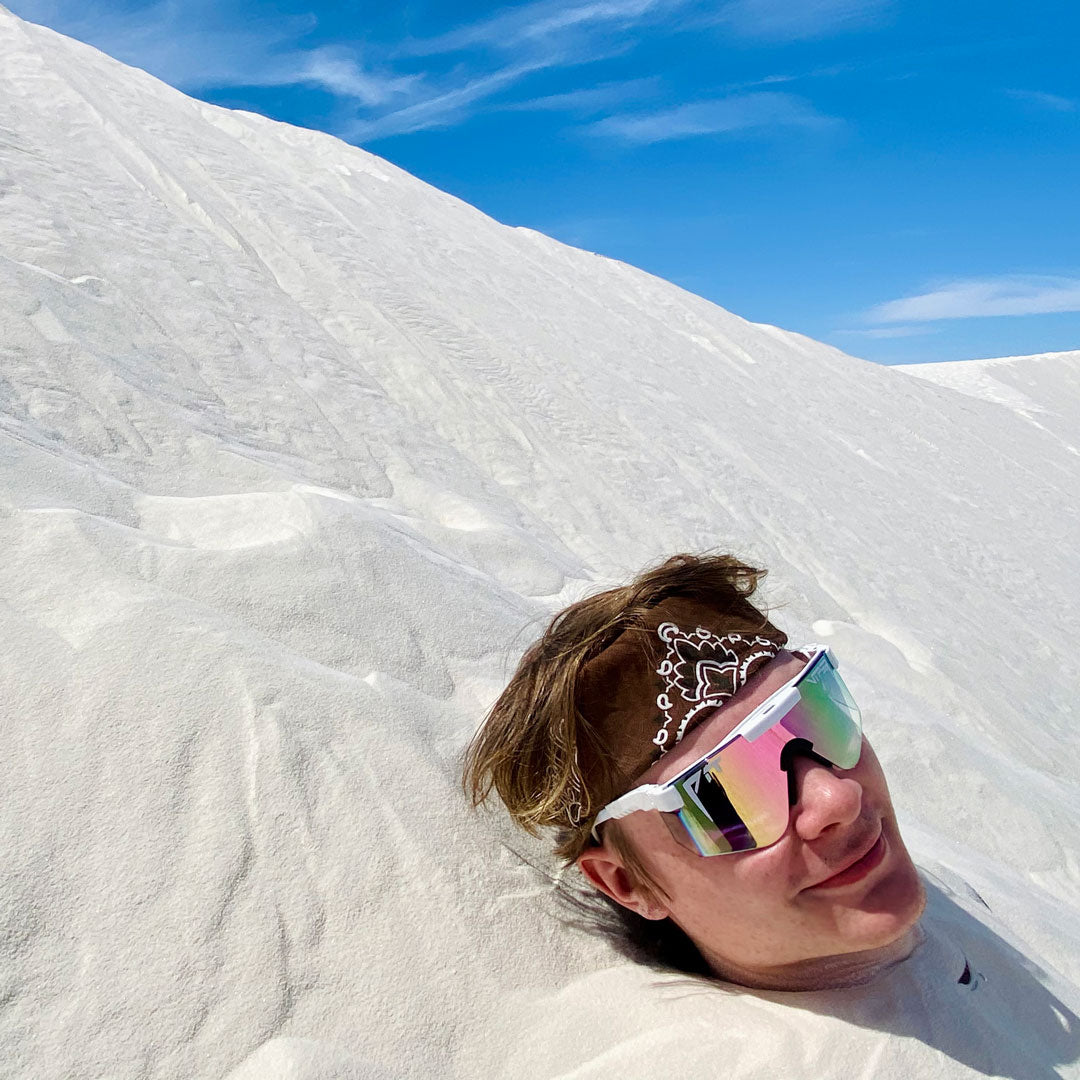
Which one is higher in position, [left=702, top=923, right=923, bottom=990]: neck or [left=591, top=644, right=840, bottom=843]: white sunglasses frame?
[left=591, top=644, right=840, bottom=843]: white sunglasses frame

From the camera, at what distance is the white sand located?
1.28m

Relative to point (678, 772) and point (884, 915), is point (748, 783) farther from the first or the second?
point (884, 915)

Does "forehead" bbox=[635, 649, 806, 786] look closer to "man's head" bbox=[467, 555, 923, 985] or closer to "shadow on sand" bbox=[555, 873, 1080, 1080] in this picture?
"man's head" bbox=[467, 555, 923, 985]

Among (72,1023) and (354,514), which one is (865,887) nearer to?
(72,1023)

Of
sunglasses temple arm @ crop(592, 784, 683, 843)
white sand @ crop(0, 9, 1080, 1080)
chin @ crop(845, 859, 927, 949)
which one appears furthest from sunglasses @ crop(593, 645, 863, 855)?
white sand @ crop(0, 9, 1080, 1080)

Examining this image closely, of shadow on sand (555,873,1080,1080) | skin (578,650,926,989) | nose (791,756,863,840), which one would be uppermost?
nose (791,756,863,840)

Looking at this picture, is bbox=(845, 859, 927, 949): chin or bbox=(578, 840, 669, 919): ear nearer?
bbox=(845, 859, 927, 949): chin

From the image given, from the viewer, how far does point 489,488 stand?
4449mm

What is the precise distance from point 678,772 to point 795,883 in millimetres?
222

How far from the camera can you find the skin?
4.26 ft

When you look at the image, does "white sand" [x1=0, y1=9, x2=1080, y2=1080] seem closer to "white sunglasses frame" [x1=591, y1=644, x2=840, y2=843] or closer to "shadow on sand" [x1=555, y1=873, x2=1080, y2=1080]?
"shadow on sand" [x1=555, y1=873, x2=1080, y2=1080]

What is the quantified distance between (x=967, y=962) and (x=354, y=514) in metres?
1.76

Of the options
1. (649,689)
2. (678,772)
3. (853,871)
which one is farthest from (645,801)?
(853,871)

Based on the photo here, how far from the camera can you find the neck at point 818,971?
1.37 m
